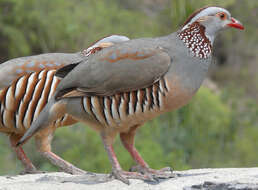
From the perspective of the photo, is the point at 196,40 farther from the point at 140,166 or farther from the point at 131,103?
the point at 140,166

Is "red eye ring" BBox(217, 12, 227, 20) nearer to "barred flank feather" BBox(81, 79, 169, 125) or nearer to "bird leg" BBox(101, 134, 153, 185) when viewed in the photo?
"barred flank feather" BBox(81, 79, 169, 125)

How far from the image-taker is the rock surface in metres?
4.21

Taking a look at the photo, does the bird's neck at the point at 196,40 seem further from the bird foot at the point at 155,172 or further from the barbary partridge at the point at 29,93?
the barbary partridge at the point at 29,93

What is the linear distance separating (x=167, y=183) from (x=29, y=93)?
1939 millimetres

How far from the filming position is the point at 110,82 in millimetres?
4262

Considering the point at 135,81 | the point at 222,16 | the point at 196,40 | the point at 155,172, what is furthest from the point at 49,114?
the point at 222,16

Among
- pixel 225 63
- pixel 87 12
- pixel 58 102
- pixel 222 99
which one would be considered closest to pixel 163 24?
pixel 87 12

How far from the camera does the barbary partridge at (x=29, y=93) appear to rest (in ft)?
17.5

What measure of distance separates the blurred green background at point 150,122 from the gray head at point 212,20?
2836mm

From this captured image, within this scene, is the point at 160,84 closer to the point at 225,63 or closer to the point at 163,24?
the point at 163,24

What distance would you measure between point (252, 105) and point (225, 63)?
1266 cm

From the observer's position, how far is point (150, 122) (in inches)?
363

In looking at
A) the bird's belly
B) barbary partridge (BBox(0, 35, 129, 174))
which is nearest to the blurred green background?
barbary partridge (BBox(0, 35, 129, 174))

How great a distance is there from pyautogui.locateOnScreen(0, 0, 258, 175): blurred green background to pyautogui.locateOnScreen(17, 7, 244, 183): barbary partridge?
243cm
